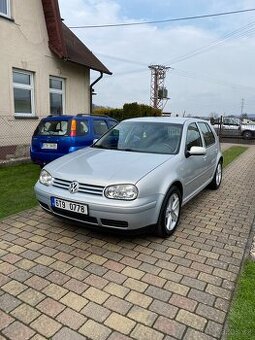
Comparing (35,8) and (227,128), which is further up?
(35,8)

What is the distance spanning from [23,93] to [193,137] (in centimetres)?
751

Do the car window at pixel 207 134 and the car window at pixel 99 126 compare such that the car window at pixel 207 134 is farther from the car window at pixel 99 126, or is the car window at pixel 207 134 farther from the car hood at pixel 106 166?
the car window at pixel 99 126

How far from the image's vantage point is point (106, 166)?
13.2 ft

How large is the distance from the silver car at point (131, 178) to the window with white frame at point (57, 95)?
7491 millimetres

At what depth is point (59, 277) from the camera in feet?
10.5

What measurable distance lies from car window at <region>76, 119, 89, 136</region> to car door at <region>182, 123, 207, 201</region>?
9.39ft

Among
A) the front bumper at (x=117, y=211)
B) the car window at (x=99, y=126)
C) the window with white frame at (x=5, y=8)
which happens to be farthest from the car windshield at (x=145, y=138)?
the window with white frame at (x=5, y=8)

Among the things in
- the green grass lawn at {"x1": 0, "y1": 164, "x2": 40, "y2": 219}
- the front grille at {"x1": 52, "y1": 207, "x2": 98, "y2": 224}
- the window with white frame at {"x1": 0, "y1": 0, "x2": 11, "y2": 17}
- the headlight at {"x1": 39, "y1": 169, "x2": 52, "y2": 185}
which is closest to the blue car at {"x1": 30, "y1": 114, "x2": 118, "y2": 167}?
the green grass lawn at {"x1": 0, "y1": 164, "x2": 40, "y2": 219}

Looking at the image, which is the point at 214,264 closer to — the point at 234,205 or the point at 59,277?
the point at 59,277

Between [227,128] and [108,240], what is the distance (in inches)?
950

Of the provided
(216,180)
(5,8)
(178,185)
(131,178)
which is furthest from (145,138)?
(5,8)

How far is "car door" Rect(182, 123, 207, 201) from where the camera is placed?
184 inches

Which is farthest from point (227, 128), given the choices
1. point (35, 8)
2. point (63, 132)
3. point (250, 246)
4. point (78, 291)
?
point (78, 291)

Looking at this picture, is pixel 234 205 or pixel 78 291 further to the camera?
pixel 234 205
